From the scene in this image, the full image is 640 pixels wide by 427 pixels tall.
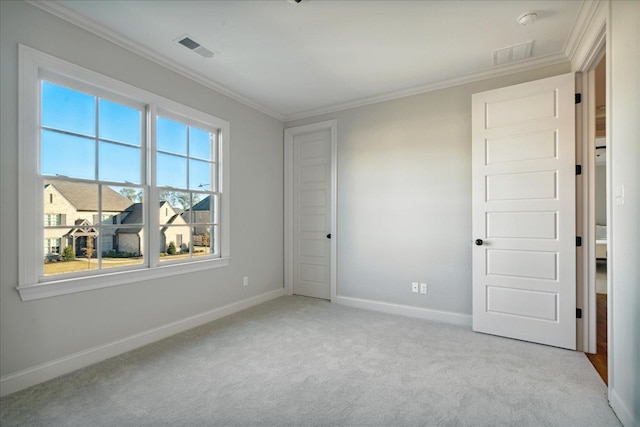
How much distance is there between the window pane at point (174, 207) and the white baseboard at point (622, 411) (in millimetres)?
3673

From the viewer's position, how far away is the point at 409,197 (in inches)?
141

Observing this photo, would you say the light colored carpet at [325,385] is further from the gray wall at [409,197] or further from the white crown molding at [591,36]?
the white crown molding at [591,36]

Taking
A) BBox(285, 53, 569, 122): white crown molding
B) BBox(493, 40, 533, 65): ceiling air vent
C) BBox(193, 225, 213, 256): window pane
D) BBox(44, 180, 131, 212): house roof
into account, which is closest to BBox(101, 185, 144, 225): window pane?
BBox(44, 180, 131, 212): house roof

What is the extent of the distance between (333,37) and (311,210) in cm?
242

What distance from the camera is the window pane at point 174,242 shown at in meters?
3.01

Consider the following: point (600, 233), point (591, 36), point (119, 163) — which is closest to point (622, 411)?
point (591, 36)

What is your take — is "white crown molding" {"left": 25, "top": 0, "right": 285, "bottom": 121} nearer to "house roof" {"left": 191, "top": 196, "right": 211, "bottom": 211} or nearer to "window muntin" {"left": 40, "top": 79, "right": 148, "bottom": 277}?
"window muntin" {"left": 40, "top": 79, "right": 148, "bottom": 277}

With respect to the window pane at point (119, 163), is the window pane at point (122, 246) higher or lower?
lower

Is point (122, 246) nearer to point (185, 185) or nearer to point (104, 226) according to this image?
point (104, 226)

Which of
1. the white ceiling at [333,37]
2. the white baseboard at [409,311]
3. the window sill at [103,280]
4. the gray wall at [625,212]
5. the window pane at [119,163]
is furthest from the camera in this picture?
the white baseboard at [409,311]

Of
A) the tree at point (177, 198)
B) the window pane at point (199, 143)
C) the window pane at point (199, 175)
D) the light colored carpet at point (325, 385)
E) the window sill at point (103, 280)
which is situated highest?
the window pane at point (199, 143)

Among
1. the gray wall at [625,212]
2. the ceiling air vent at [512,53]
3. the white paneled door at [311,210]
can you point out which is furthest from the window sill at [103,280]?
the ceiling air vent at [512,53]

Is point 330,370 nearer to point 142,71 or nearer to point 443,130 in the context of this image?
point 443,130

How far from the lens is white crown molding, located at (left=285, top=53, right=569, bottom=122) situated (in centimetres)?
287
